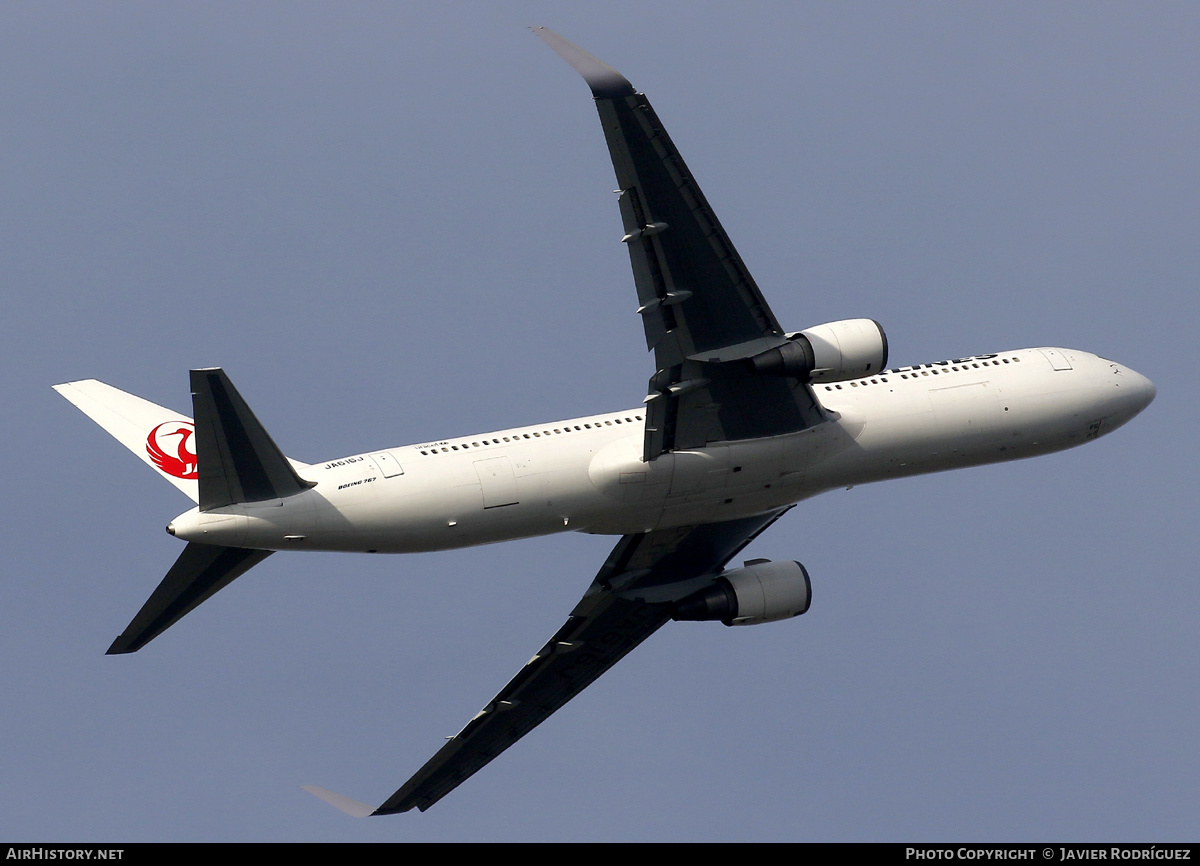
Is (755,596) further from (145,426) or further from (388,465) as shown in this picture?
(145,426)

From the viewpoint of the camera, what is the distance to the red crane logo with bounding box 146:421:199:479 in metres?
45.1

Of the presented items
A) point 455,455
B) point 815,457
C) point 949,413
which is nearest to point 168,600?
point 455,455

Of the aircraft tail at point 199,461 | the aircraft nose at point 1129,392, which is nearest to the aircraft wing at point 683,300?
the aircraft tail at point 199,461

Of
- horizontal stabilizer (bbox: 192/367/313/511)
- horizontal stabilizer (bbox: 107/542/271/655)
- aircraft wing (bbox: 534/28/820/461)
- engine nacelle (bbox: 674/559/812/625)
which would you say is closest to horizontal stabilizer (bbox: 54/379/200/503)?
horizontal stabilizer (bbox: 107/542/271/655)

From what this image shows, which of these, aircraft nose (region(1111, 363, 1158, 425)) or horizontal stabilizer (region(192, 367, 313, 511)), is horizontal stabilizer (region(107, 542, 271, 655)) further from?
aircraft nose (region(1111, 363, 1158, 425))

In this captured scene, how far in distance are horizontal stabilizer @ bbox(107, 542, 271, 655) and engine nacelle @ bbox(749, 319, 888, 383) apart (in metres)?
12.7

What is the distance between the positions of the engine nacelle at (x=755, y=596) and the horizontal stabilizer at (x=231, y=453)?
41.6 ft

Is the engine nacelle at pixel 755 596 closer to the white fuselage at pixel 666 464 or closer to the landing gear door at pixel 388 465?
the white fuselage at pixel 666 464

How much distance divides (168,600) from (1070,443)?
23301mm

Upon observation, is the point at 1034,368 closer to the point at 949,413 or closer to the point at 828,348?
the point at 949,413

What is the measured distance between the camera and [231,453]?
40219 mm

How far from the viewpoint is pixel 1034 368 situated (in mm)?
47594

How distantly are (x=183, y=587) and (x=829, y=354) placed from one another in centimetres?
1597

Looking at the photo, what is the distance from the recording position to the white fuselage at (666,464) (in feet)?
137
